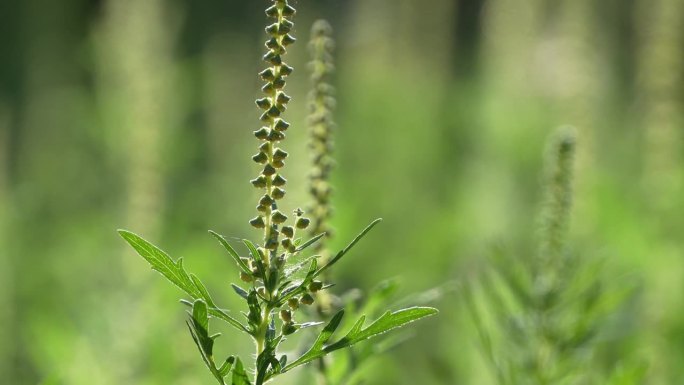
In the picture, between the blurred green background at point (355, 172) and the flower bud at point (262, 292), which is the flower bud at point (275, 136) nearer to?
the flower bud at point (262, 292)

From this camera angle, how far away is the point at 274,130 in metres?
0.93

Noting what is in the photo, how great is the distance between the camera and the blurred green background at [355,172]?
2570 mm

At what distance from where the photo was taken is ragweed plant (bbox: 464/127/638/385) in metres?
1.48

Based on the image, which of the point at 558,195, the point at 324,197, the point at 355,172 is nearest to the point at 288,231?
the point at 324,197

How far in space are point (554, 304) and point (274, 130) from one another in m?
0.78

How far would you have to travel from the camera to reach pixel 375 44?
7.21 metres

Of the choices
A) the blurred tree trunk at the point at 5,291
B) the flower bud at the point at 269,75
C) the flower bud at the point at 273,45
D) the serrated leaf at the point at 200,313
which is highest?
the blurred tree trunk at the point at 5,291

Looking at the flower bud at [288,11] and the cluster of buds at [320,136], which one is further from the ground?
the cluster of buds at [320,136]

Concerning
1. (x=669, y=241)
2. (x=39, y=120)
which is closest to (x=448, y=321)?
(x=669, y=241)

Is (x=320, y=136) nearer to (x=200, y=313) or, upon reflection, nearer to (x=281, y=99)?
(x=281, y=99)

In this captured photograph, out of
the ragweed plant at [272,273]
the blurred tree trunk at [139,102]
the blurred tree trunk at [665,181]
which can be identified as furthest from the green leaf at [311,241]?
the blurred tree trunk at [139,102]

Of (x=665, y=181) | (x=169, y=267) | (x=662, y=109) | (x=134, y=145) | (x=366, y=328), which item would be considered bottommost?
(x=366, y=328)

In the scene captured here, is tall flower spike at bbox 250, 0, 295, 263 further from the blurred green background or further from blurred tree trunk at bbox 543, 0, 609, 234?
blurred tree trunk at bbox 543, 0, 609, 234

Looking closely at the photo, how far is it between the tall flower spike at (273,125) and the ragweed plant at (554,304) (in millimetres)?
603
